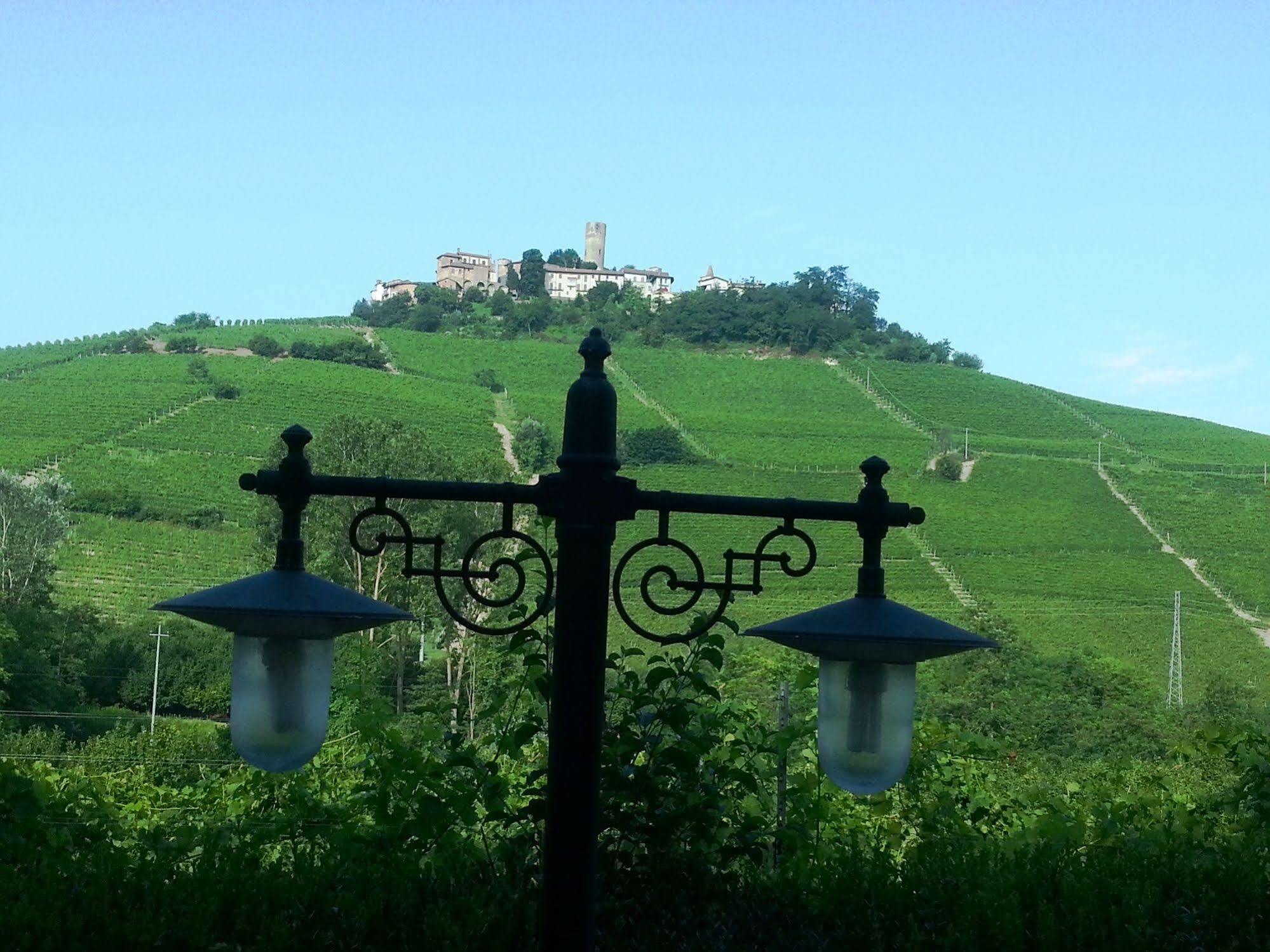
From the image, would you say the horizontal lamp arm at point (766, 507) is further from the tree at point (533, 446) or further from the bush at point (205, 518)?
the tree at point (533, 446)

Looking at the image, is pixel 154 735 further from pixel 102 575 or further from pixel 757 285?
pixel 757 285

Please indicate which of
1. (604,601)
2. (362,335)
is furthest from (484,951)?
(362,335)

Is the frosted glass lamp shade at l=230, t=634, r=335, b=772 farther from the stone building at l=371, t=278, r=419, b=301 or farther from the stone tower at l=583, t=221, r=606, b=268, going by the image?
the stone tower at l=583, t=221, r=606, b=268

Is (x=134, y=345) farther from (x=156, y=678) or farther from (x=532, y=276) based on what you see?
(x=156, y=678)

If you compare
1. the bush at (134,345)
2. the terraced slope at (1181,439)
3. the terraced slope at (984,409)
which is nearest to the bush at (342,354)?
the bush at (134,345)

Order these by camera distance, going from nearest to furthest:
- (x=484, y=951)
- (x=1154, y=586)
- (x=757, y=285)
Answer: (x=484, y=951) < (x=1154, y=586) < (x=757, y=285)

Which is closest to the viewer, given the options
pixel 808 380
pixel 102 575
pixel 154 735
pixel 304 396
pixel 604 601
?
pixel 604 601

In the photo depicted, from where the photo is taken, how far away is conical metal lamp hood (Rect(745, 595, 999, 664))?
1792mm

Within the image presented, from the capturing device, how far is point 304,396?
55.2 m

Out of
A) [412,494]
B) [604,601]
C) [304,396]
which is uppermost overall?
[304,396]

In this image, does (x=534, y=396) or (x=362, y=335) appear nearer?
(x=534, y=396)

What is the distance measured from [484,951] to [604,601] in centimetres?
93

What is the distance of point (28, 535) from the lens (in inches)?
1315

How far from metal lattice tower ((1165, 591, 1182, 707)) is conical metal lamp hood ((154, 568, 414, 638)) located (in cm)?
2581
